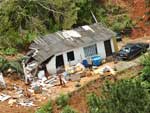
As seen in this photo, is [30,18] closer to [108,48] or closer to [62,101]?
[108,48]

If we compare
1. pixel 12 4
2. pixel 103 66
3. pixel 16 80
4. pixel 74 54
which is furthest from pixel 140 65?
pixel 12 4

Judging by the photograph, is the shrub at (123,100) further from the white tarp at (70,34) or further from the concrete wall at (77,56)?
the white tarp at (70,34)

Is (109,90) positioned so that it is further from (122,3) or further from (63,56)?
(122,3)

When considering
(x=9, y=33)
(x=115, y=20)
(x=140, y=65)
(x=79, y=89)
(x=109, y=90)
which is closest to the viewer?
(x=109, y=90)

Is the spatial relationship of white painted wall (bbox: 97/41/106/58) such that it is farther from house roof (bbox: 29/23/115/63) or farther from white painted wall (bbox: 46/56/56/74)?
white painted wall (bbox: 46/56/56/74)

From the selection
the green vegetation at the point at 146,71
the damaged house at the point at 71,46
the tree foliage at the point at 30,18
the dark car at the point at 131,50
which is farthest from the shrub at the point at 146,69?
the tree foliage at the point at 30,18
